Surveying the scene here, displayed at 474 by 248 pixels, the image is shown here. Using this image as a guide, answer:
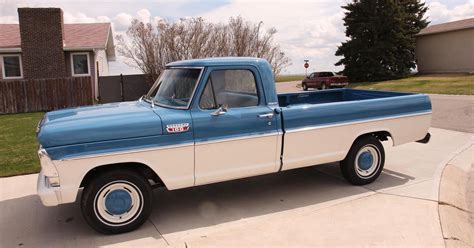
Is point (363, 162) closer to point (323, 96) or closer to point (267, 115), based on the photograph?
point (267, 115)

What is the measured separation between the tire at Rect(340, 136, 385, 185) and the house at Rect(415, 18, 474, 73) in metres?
32.6

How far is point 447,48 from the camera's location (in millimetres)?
36469

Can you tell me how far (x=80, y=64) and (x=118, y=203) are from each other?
21741 millimetres

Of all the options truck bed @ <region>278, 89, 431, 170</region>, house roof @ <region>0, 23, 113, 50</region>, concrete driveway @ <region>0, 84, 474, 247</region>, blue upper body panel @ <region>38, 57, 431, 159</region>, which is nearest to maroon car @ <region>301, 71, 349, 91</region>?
house roof @ <region>0, 23, 113, 50</region>

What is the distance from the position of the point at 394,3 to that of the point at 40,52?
30.3m

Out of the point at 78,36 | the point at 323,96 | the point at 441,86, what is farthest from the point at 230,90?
the point at 441,86

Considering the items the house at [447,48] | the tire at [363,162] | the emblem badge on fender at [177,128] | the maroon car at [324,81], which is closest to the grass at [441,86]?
the maroon car at [324,81]

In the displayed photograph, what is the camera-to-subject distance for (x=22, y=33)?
2211 centimetres

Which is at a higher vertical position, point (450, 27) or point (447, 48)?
point (450, 27)

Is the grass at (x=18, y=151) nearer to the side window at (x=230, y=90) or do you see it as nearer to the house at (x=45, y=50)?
the side window at (x=230, y=90)

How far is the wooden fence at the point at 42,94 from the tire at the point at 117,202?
1791cm

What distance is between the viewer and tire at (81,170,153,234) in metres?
4.53

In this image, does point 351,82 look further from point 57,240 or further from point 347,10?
point 57,240

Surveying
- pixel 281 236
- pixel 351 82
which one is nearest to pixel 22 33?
pixel 281 236
